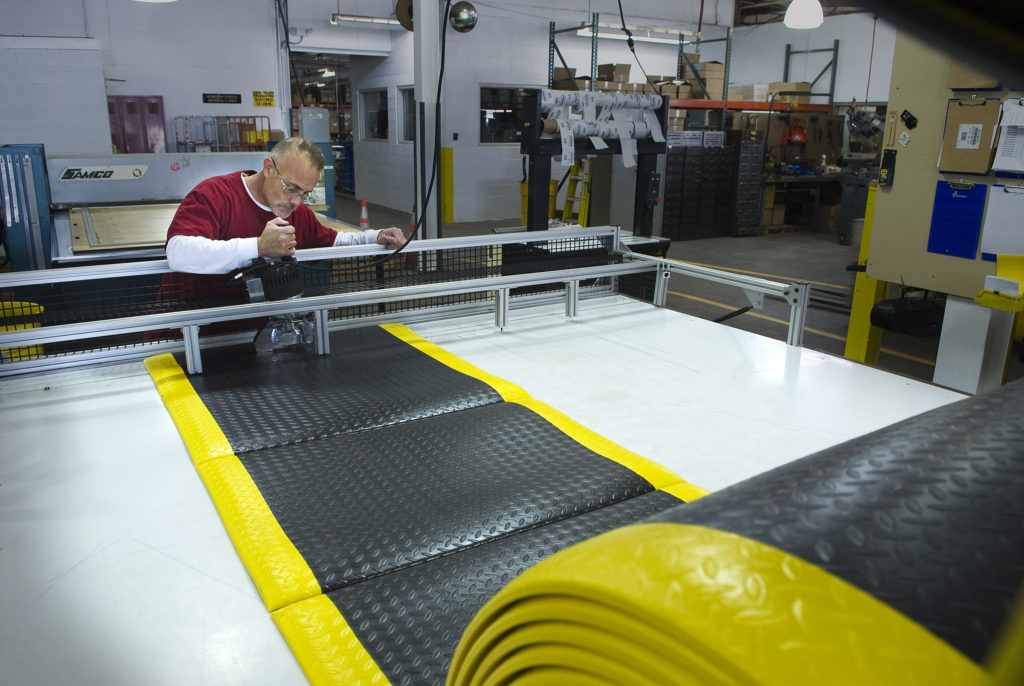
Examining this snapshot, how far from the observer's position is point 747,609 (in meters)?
0.45

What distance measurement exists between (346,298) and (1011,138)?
3.08 m

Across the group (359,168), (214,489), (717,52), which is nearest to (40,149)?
(214,489)

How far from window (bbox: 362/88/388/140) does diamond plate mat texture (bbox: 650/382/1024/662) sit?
41.2ft

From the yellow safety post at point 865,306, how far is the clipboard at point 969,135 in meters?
0.52

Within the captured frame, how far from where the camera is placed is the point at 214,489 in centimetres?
171

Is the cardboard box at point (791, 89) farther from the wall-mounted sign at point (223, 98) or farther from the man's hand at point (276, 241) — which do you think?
the man's hand at point (276, 241)

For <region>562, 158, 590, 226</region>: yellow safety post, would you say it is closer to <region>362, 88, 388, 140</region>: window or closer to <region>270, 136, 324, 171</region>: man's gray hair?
<region>362, 88, 388, 140</region>: window

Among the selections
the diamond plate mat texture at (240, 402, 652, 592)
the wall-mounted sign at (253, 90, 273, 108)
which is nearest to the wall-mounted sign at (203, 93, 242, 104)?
the wall-mounted sign at (253, 90, 273, 108)

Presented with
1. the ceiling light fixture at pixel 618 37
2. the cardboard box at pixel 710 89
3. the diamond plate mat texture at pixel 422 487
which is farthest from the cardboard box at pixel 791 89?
the diamond plate mat texture at pixel 422 487

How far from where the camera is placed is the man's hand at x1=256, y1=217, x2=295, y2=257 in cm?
245

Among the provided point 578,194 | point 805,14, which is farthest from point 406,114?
point 805,14

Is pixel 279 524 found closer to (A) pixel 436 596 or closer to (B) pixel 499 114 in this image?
(A) pixel 436 596

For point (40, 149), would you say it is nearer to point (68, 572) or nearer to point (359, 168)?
point (68, 572)

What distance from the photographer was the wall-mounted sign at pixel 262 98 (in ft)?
33.4
